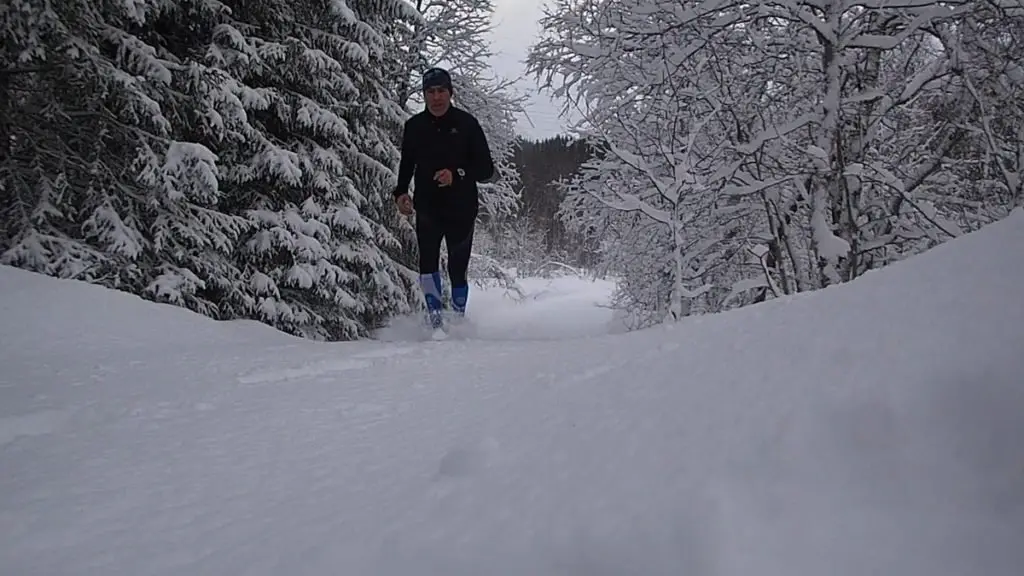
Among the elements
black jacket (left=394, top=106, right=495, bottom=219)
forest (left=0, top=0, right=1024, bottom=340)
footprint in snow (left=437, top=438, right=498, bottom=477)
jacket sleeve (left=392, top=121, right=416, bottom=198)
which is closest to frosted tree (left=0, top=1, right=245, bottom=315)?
forest (left=0, top=0, right=1024, bottom=340)

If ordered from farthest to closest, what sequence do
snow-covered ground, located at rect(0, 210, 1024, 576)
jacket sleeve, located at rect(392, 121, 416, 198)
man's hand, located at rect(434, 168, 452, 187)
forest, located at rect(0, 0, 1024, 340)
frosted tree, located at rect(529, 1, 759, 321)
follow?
frosted tree, located at rect(529, 1, 759, 321) → forest, located at rect(0, 0, 1024, 340) → jacket sleeve, located at rect(392, 121, 416, 198) → man's hand, located at rect(434, 168, 452, 187) → snow-covered ground, located at rect(0, 210, 1024, 576)

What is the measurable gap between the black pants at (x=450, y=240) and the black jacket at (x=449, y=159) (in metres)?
0.05

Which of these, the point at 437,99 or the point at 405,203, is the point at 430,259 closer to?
the point at 405,203

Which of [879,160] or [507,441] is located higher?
[879,160]

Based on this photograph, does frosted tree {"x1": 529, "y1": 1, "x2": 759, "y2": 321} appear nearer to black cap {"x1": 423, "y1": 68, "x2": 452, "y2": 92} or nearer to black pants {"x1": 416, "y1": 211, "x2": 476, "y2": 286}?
black pants {"x1": 416, "y1": 211, "x2": 476, "y2": 286}

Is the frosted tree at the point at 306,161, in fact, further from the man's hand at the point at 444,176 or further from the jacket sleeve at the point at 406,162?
the man's hand at the point at 444,176

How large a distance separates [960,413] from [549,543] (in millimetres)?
687

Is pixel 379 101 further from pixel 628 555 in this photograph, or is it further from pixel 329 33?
pixel 628 555

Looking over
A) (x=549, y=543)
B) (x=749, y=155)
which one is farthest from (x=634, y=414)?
(x=749, y=155)

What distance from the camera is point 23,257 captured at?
5.26 metres

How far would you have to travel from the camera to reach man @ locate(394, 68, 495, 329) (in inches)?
167

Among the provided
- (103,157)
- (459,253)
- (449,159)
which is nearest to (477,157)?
(449,159)

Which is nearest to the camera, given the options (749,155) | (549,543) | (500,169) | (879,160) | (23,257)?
(549,543)

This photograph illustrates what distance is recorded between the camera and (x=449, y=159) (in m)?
4.25
